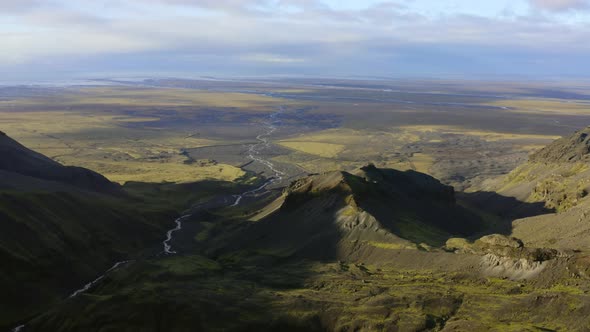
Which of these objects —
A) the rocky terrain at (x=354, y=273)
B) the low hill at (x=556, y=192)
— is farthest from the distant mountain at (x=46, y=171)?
the low hill at (x=556, y=192)

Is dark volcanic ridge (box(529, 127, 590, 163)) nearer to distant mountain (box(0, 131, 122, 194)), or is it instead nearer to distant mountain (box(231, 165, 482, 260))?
distant mountain (box(231, 165, 482, 260))

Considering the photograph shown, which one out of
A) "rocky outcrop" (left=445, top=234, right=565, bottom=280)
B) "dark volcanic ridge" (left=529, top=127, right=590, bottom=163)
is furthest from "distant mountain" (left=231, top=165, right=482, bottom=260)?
"dark volcanic ridge" (left=529, top=127, right=590, bottom=163)

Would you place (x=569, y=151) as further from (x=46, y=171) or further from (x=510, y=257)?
(x=46, y=171)

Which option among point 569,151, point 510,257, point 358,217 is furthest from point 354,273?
point 569,151

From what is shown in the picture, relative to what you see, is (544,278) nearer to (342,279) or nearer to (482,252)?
(482,252)

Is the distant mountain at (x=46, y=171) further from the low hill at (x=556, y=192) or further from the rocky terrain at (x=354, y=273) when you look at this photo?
the low hill at (x=556, y=192)

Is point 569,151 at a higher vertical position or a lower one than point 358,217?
higher

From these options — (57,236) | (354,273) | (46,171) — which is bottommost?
(57,236)

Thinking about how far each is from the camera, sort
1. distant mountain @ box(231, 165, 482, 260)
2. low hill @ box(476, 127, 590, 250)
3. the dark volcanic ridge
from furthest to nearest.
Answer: the dark volcanic ridge
distant mountain @ box(231, 165, 482, 260)
low hill @ box(476, 127, 590, 250)

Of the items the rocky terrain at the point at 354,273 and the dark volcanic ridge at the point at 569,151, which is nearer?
the rocky terrain at the point at 354,273

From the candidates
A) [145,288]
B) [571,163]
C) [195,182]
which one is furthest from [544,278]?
[195,182]
